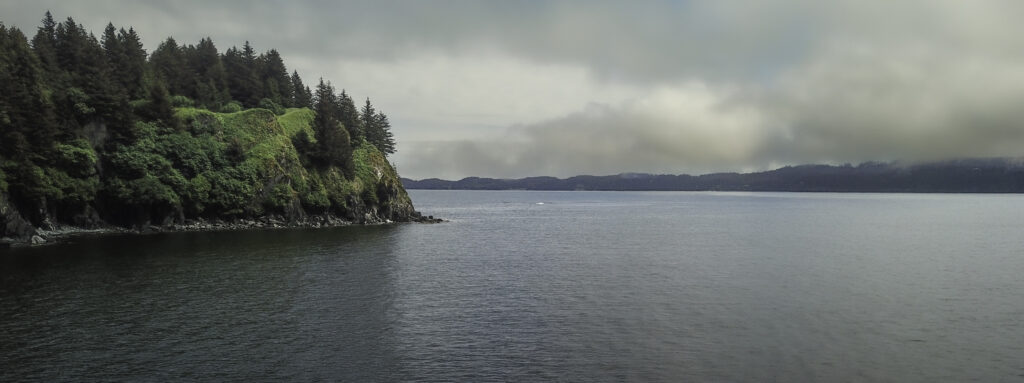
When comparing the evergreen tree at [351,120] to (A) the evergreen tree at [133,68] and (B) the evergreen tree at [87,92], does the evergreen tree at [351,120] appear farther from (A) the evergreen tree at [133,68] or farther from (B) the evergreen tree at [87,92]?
(B) the evergreen tree at [87,92]

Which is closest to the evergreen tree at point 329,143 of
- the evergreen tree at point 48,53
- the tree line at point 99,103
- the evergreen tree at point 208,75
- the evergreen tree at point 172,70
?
the tree line at point 99,103

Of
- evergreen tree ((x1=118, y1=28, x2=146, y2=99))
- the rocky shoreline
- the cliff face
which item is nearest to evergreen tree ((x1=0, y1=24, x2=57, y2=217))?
the cliff face

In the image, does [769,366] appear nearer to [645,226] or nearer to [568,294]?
[568,294]

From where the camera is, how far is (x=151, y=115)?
4178 inches

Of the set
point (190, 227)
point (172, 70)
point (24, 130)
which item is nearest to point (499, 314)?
point (24, 130)

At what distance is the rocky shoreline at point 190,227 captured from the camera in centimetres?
7339

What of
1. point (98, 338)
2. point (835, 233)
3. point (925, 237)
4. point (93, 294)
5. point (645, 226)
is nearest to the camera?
point (98, 338)

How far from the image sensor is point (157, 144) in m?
102

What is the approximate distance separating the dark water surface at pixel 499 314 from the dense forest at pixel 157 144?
59.0 ft

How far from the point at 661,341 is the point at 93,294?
4424cm

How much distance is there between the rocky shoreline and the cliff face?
252 millimetres

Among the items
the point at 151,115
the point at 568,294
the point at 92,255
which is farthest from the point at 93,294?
the point at 151,115

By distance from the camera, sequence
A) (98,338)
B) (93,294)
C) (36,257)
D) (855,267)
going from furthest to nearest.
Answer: (855,267) → (36,257) → (93,294) → (98,338)

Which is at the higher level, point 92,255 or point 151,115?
point 151,115
